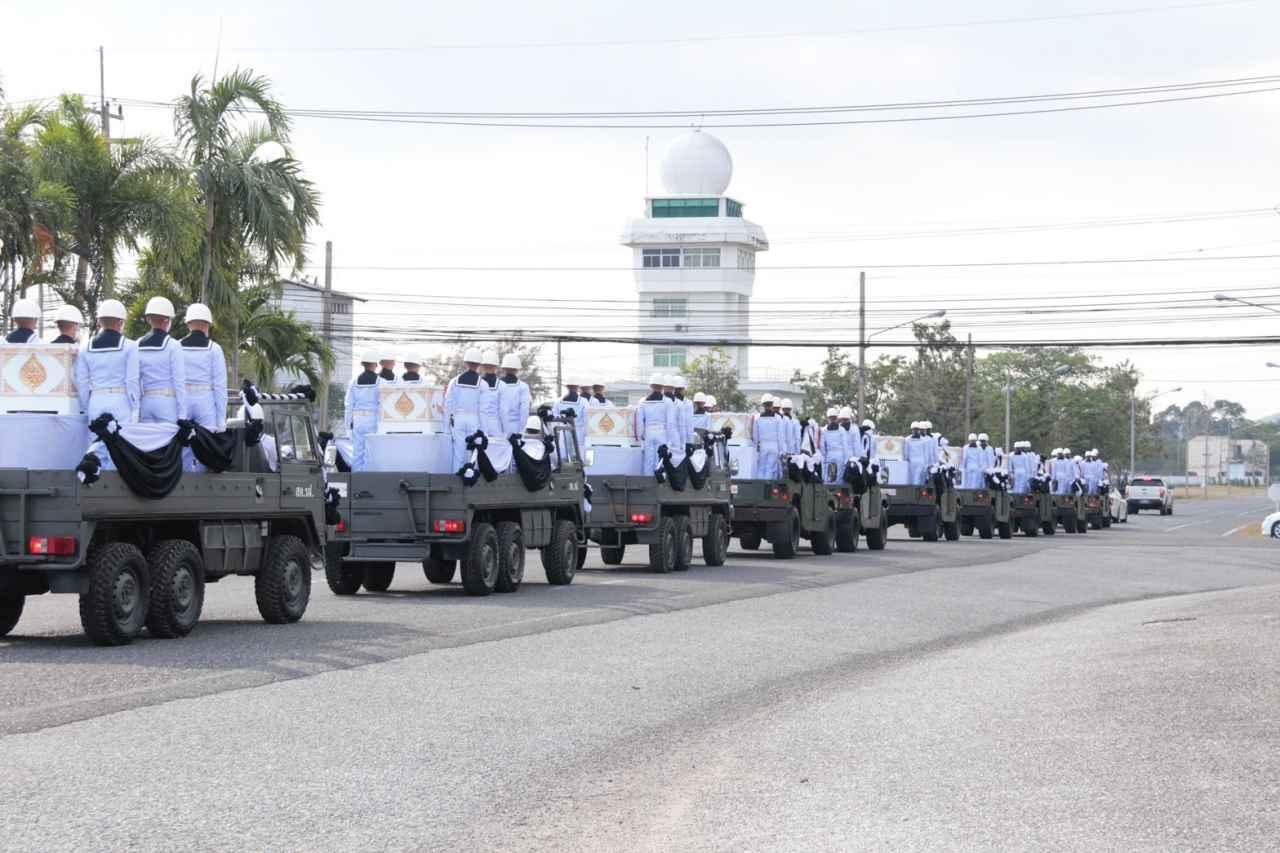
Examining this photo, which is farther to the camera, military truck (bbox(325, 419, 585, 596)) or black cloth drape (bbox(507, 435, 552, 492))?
black cloth drape (bbox(507, 435, 552, 492))

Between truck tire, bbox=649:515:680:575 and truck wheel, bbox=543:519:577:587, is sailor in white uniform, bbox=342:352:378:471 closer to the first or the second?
truck wheel, bbox=543:519:577:587

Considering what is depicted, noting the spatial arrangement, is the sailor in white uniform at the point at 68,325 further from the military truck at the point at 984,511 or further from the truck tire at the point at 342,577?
the military truck at the point at 984,511

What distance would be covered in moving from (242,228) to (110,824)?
89.7ft

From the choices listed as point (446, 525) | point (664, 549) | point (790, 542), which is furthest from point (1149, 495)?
point (446, 525)

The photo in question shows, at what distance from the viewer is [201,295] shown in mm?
34969

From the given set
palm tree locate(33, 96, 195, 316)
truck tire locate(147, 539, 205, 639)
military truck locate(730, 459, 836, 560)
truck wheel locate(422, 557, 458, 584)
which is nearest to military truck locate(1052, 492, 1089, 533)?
military truck locate(730, 459, 836, 560)

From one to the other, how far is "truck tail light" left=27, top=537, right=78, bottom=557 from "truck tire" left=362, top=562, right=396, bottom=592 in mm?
7832

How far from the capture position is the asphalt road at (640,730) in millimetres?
9000

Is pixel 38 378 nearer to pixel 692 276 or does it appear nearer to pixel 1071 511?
pixel 1071 511

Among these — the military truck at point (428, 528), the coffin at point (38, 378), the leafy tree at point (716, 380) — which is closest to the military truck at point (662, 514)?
the military truck at point (428, 528)

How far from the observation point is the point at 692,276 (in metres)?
122

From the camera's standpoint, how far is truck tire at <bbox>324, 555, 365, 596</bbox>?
2295 centimetres

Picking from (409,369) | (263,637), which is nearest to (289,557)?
(263,637)

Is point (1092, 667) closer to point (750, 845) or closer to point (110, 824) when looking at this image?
point (750, 845)
